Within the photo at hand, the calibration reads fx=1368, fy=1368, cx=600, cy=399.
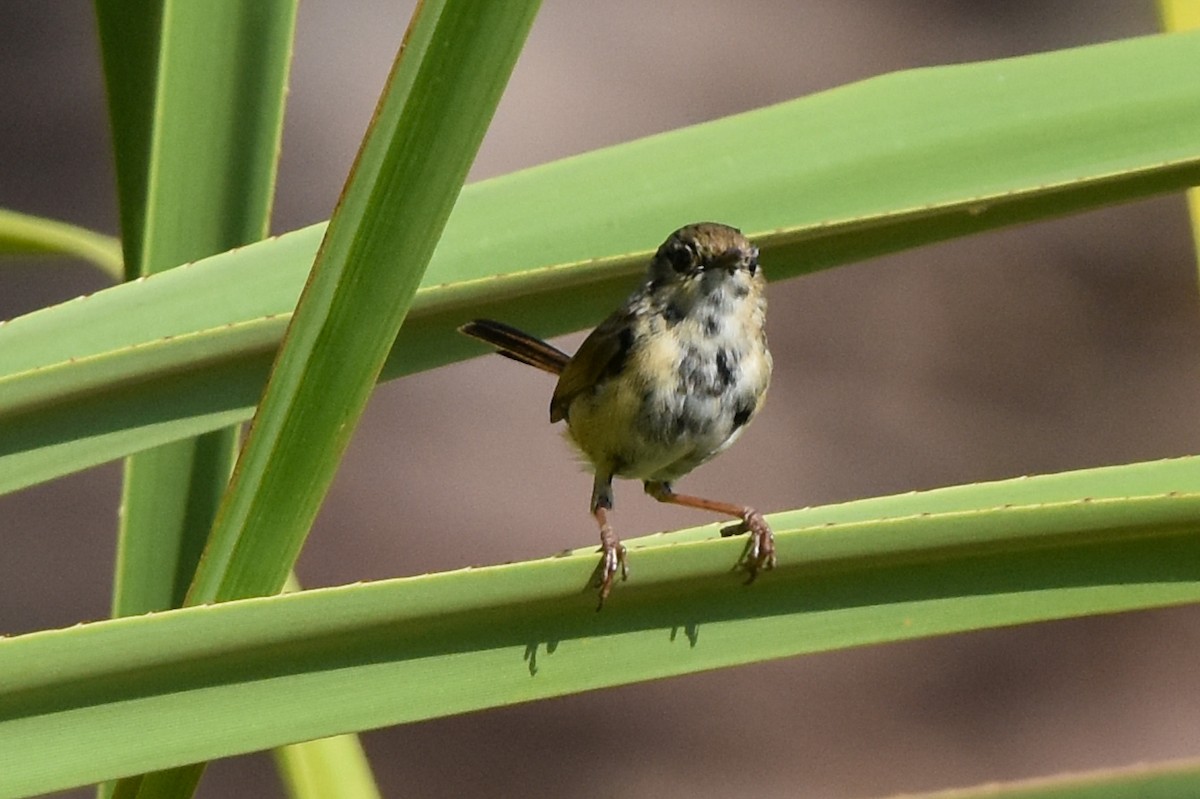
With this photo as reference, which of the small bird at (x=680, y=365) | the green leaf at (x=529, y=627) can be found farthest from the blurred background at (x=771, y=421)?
the green leaf at (x=529, y=627)

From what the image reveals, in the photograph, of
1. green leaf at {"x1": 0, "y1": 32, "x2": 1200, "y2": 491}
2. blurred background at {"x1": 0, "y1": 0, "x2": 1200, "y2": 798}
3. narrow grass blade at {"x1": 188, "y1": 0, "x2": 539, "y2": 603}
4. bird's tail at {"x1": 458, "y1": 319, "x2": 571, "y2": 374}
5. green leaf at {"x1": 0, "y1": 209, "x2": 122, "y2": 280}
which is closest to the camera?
narrow grass blade at {"x1": 188, "y1": 0, "x2": 539, "y2": 603}

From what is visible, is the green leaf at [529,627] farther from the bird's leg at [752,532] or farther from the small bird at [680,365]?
the small bird at [680,365]

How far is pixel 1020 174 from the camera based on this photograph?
1.06m

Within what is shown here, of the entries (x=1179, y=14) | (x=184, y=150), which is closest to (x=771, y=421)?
(x=1179, y=14)

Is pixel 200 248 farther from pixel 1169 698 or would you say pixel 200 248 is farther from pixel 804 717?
pixel 1169 698

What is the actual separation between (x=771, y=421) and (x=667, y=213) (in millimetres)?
3641

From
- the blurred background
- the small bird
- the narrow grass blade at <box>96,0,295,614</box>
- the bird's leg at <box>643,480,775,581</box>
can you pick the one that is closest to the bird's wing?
the small bird

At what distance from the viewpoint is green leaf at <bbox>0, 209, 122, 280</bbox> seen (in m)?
1.38

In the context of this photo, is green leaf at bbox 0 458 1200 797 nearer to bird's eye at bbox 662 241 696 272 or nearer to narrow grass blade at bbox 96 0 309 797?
narrow grass blade at bbox 96 0 309 797

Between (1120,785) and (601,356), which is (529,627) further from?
(601,356)

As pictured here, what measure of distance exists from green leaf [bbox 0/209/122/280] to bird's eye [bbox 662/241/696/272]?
669 millimetres

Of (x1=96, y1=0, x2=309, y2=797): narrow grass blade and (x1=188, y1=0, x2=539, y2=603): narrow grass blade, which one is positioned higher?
(x1=96, y1=0, x2=309, y2=797): narrow grass blade

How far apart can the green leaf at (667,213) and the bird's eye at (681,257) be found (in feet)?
1.93

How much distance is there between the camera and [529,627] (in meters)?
0.78
